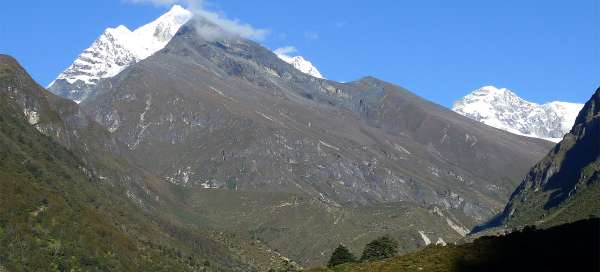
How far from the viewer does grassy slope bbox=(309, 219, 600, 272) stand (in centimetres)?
13388

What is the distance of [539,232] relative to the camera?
15150cm

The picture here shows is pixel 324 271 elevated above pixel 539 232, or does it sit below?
below

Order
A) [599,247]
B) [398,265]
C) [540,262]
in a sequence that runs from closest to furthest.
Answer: [599,247] < [540,262] < [398,265]

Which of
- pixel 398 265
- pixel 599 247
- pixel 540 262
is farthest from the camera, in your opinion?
pixel 398 265

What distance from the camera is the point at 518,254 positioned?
141 m

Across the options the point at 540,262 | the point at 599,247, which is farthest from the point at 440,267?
the point at 599,247

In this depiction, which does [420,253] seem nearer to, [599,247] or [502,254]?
[502,254]

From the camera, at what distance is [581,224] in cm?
14938

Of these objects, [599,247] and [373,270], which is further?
[373,270]

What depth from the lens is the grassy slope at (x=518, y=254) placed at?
134 metres

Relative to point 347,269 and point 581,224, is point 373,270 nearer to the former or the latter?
point 347,269

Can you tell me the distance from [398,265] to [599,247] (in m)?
31.5

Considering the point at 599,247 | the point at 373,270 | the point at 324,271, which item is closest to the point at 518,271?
the point at 599,247

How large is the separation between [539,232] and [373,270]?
93.8ft
